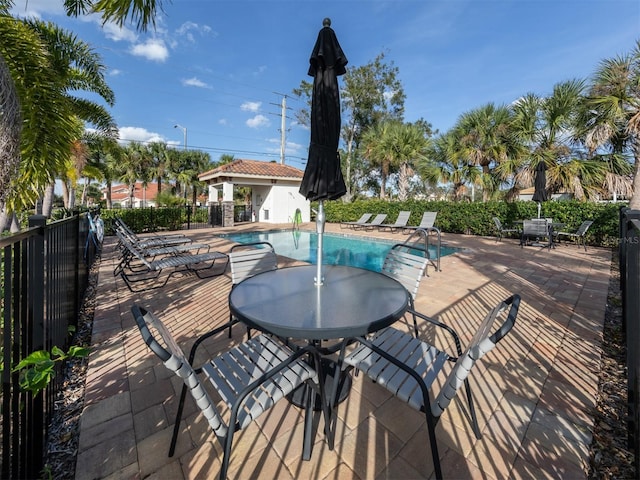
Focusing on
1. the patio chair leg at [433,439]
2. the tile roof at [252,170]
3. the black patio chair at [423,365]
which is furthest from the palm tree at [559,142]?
the patio chair leg at [433,439]

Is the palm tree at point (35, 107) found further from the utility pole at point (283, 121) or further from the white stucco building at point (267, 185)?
the utility pole at point (283, 121)

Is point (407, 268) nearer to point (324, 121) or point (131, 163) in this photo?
point (324, 121)

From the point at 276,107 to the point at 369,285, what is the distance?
27.1m

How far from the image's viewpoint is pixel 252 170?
1608cm

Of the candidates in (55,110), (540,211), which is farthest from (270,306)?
(540,211)

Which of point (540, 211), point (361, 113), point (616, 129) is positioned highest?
point (361, 113)

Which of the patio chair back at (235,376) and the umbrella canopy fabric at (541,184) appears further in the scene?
the umbrella canopy fabric at (541,184)

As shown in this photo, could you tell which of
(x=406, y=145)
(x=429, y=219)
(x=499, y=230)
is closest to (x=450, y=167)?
(x=406, y=145)

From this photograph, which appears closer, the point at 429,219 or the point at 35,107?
the point at 35,107

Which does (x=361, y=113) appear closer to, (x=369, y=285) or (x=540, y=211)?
(x=540, y=211)

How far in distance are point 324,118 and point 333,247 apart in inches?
329

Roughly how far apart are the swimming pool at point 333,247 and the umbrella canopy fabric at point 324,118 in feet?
14.1

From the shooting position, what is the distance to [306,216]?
61.1 ft

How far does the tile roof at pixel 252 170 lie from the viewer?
15192mm
